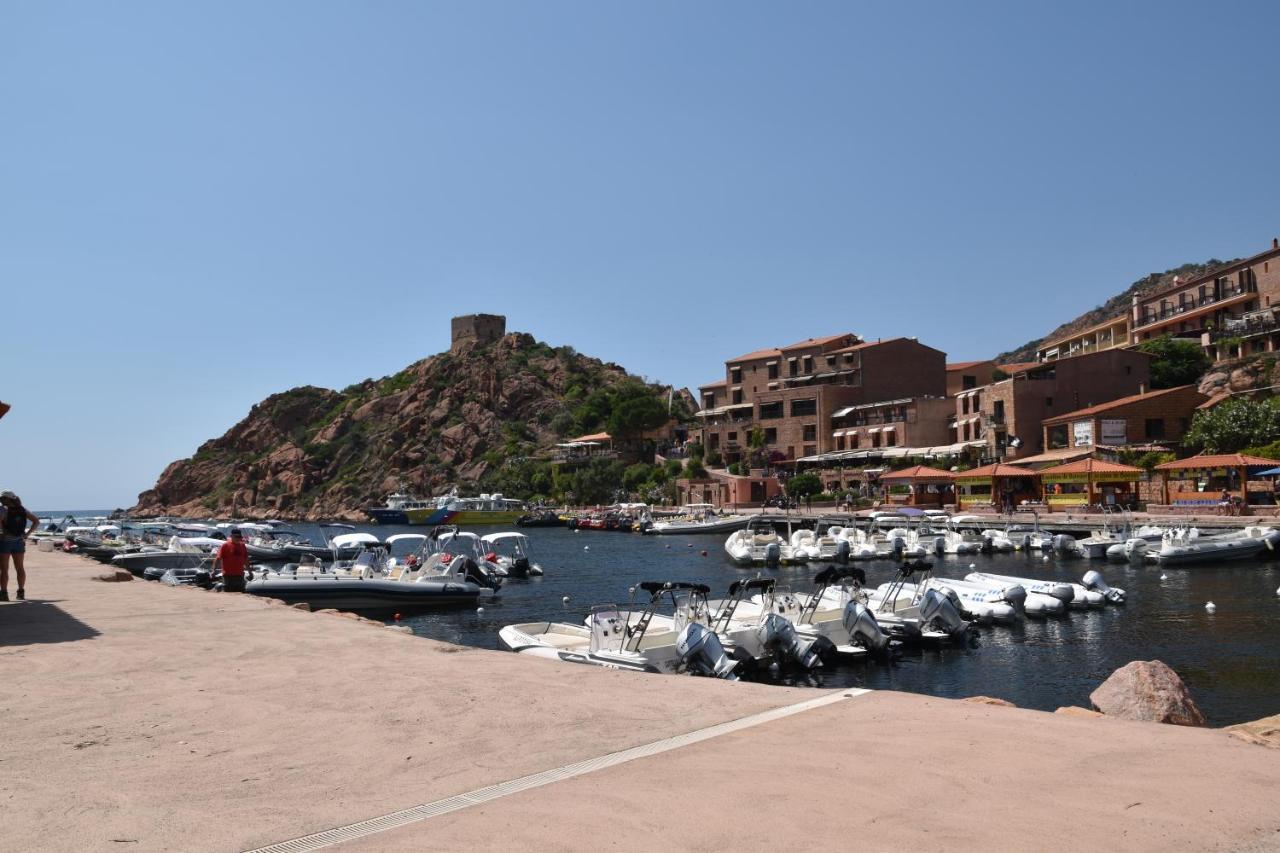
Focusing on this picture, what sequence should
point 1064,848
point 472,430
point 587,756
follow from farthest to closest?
point 472,430 < point 587,756 < point 1064,848

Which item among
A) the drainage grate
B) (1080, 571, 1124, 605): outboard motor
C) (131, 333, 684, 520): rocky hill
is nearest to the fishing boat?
(131, 333, 684, 520): rocky hill

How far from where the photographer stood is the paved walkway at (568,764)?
5414 millimetres

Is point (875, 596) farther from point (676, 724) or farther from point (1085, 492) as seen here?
point (1085, 492)

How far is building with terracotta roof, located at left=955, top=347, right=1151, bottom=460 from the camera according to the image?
2876 inches

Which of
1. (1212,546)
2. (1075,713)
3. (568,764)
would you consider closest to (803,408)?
(1212,546)

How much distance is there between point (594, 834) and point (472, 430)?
14430cm

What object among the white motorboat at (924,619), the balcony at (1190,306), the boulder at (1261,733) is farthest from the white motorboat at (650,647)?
the balcony at (1190,306)

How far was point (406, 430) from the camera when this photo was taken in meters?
152

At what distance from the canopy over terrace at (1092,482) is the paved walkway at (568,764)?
55.1m

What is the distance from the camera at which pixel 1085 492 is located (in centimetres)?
6053

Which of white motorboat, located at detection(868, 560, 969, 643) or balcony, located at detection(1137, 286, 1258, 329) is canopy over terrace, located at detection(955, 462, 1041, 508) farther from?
white motorboat, located at detection(868, 560, 969, 643)

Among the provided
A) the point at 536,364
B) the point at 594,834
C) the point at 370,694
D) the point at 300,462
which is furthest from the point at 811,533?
the point at 300,462

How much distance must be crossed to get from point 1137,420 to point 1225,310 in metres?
21.2

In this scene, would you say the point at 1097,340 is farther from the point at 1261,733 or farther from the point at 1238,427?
the point at 1261,733
